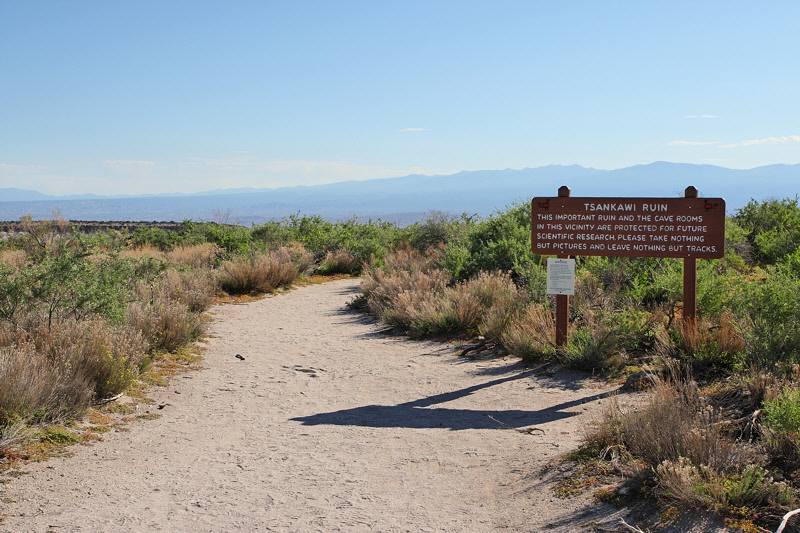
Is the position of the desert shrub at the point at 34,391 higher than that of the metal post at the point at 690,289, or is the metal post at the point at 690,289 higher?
the metal post at the point at 690,289

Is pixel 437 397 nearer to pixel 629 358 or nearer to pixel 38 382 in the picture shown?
pixel 629 358

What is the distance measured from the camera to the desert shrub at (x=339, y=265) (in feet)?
63.6

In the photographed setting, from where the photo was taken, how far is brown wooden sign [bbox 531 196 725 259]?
6.81 m

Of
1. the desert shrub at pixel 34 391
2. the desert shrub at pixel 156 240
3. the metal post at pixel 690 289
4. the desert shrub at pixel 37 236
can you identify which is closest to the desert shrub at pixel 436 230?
the desert shrub at pixel 37 236

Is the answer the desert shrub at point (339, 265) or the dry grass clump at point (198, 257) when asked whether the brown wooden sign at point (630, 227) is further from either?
the desert shrub at point (339, 265)

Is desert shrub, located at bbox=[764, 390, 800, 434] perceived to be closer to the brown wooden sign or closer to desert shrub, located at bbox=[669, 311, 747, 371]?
desert shrub, located at bbox=[669, 311, 747, 371]

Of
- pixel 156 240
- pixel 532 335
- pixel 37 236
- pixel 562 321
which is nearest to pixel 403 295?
pixel 532 335

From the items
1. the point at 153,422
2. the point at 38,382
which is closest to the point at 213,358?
the point at 153,422

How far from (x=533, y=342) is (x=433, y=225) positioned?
12.7 meters

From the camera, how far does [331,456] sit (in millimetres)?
4801

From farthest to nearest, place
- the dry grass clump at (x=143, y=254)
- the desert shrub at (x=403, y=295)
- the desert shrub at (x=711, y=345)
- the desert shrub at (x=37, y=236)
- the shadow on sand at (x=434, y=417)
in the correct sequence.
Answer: the desert shrub at (x=37, y=236) → the dry grass clump at (x=143, y=254) → the desert shrub at (x=403, y=295) → the desert shrub at (x=711, y=345) → the shadow on sand at (x=434, y=417)

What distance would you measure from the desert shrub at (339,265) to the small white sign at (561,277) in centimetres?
1276

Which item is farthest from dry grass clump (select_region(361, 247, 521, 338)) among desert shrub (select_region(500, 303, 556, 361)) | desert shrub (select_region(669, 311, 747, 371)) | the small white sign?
desert shrub (select_region(669, 311, 747, 371))

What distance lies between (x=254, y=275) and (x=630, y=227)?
968cm
